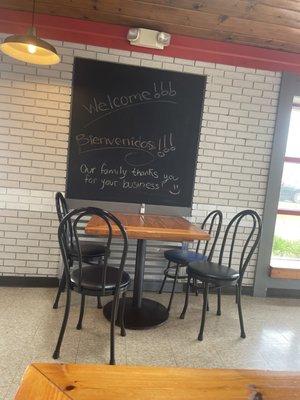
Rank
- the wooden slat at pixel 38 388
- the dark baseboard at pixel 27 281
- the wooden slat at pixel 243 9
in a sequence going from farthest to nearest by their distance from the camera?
1. the dark baseboard at pixel 27 281
2. the wooden slat at pixel 243 9
3. the wooden slat at pixel 38 388

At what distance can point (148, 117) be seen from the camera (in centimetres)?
361

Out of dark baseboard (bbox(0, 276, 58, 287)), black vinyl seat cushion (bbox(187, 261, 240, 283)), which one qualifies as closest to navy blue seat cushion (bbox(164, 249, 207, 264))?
black vinyl seat cushion (bbox(187, 261, 240, 283))

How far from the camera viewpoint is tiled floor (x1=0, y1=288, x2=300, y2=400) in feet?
7.94

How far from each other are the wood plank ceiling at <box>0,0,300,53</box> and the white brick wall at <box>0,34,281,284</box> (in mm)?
300

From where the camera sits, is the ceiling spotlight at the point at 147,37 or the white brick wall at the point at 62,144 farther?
the white brick wall at the point at 62,144

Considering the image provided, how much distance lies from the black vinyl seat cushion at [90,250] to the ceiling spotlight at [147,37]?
199 cm

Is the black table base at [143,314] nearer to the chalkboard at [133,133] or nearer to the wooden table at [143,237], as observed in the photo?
the wooden table at [143,237]

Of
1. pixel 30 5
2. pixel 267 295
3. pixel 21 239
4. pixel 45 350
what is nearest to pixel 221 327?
pixel 267 295

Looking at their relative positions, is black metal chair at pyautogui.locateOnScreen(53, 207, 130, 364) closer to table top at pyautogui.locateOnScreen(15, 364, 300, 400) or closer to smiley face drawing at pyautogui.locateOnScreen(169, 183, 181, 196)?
table top at pyautogui.locateOnScreen(15, 364, 300, 400)

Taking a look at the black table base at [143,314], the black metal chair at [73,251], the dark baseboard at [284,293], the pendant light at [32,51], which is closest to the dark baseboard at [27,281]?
the black metal chair at [73,251]

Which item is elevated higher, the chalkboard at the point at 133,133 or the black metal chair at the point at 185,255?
the chalkboard at the point at 133,133

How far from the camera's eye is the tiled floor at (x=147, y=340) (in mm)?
2420


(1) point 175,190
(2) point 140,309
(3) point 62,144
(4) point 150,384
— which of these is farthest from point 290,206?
(4) point 150,384

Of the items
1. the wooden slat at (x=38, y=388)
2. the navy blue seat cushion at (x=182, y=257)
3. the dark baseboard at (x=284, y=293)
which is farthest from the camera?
the dark baseboard at (x=284, y=293)
